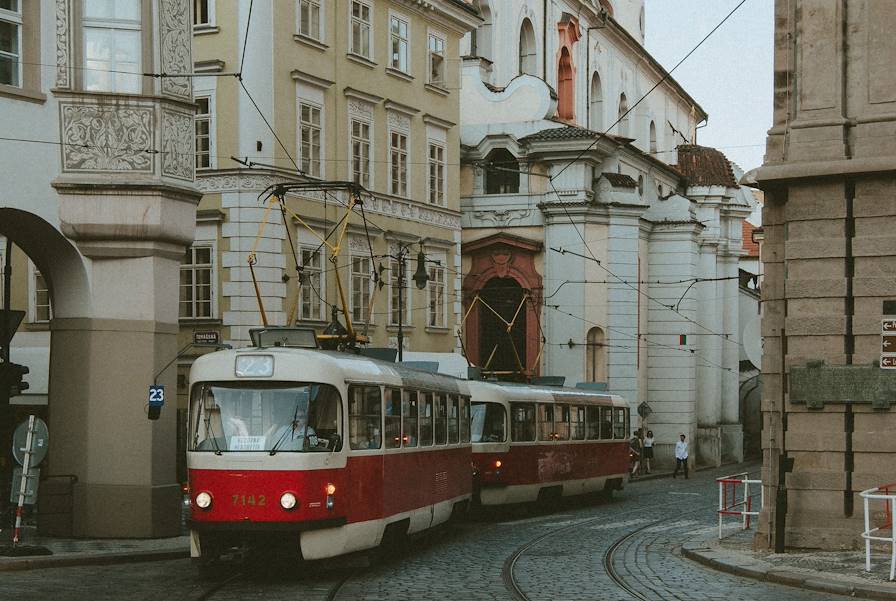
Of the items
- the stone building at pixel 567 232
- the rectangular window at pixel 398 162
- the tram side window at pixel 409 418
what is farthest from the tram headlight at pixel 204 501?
the stone building at pixel 567 232

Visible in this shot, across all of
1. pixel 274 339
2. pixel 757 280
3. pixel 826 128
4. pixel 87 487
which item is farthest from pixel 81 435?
pixel 757 280

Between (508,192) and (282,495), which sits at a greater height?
(508,192)

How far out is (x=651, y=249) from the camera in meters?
58.9

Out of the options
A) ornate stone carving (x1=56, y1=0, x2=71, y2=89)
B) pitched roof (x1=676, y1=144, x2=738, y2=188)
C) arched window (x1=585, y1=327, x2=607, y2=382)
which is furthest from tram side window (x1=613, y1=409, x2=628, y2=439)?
pitched roof (x1=676, y1=144, x2=738, y2=188)

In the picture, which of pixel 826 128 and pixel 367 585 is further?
pixel 826 128

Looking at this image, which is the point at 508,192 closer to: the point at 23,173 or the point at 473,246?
the point at 473,246


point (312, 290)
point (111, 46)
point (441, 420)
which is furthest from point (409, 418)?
point (312, 290)

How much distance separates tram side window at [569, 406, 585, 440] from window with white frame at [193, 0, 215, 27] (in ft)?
39.2

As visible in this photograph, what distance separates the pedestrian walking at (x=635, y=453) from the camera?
1956 inches

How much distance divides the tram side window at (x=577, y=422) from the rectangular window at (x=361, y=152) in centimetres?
823

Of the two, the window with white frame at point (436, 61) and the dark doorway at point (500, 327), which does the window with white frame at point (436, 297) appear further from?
the dark doorway at point (500, 327)

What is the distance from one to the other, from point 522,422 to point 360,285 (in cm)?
927

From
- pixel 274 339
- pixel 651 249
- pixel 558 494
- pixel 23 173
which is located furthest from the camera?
pixel 651 249

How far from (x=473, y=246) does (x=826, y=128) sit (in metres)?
31.4
